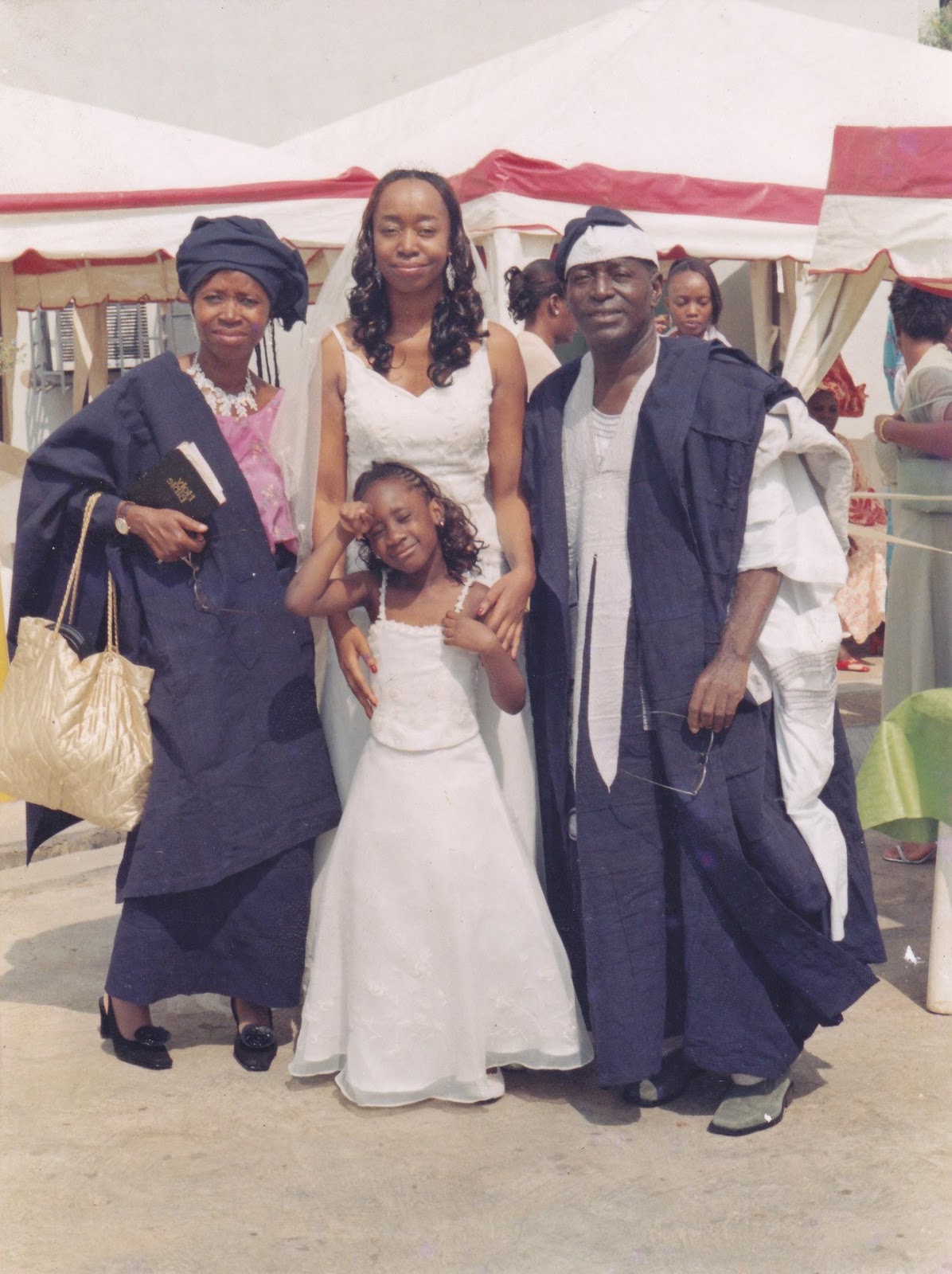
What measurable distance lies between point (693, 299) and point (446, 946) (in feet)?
10.9

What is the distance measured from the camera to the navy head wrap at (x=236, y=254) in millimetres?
3402

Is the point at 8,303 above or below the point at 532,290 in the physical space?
above

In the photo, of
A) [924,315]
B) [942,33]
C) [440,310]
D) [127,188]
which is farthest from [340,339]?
[942,33]

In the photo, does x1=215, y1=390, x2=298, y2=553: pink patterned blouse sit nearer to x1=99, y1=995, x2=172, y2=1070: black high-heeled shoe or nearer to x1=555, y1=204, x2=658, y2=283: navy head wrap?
x1=555, y1=204, x2=658, y2=283: navy head wrap

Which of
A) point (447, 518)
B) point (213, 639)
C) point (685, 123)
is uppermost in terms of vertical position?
point (685, 123)

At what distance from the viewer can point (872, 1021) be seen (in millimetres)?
3727

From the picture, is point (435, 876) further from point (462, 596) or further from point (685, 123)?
point (685, 123)

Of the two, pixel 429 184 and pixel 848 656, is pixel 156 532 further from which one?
pixel 848 656

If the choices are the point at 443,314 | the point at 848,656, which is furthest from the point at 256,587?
the point at 848,656

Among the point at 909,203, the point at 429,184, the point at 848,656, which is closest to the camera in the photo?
the point at 429,184

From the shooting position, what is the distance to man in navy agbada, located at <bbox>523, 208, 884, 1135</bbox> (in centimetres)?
307

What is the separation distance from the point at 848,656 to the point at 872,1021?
18.2 feet

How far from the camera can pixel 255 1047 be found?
3588 mm

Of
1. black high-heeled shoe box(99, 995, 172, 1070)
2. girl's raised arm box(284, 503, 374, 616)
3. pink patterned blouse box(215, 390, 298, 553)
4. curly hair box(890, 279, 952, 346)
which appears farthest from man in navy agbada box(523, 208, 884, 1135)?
curly hair box(890, 279, 952, 346)
